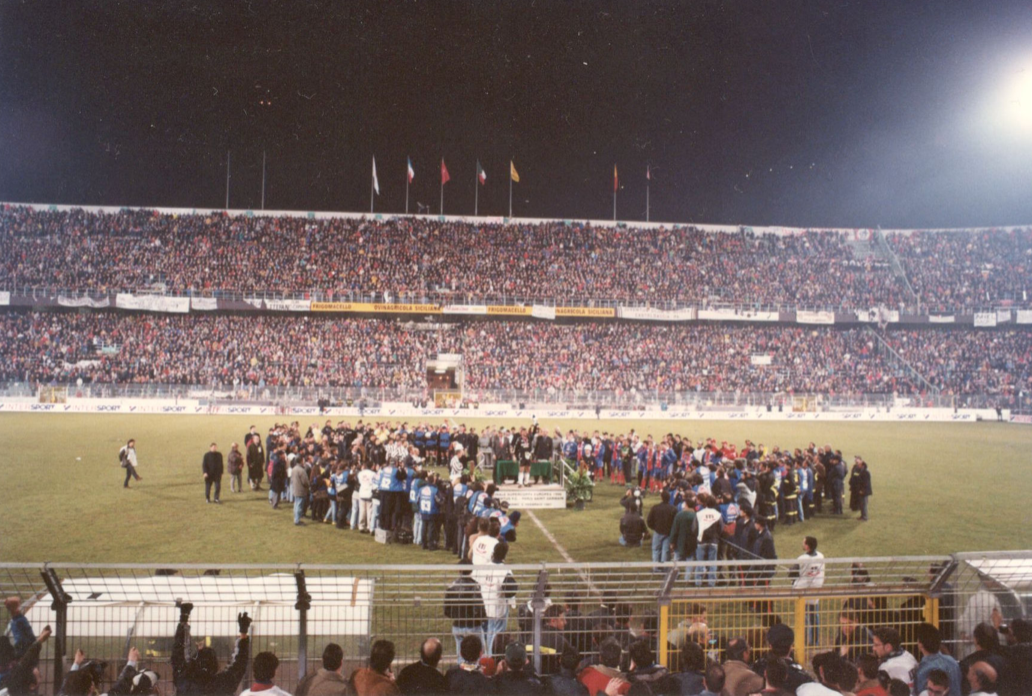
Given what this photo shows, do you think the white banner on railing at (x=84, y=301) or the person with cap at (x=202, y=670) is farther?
the white banner on railing at (x=84, y=301)

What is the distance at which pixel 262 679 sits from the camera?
3730 mm

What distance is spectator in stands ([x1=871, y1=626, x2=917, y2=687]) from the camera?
4738mm

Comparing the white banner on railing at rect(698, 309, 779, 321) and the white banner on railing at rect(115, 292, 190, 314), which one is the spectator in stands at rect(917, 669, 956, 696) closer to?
the white banner on railing at rect(698, 309, 779, 321)

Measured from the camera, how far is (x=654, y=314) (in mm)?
46688

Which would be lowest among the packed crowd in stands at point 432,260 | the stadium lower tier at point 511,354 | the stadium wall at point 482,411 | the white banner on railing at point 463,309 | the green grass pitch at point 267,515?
the green grass pitch at point 267,515

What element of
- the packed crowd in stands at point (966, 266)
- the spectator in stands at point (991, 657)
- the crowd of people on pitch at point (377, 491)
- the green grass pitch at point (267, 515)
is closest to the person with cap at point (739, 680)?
the spectator in stands at point (991, 657)

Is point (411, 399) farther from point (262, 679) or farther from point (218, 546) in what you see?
point (262, 679)

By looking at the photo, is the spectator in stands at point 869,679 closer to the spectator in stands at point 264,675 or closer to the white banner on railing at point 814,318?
the spectator in stands at point 264,675

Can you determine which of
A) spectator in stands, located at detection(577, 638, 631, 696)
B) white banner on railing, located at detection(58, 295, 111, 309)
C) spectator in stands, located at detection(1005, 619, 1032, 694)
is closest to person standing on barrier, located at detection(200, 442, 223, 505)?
spectator in stands, located at detection(577, 638, 631, 696)

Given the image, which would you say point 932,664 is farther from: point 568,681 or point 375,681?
point 375,681

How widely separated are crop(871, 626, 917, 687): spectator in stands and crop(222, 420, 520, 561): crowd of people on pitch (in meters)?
3.93

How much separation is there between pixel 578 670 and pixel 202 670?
8.09 feet

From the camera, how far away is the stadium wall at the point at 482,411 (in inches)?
1352

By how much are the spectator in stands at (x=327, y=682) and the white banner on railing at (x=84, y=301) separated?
45.6 meters
